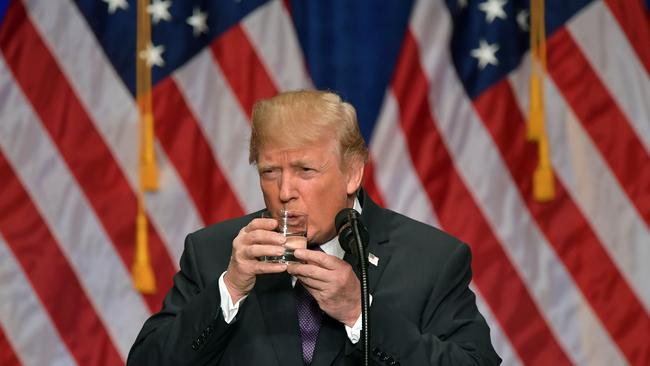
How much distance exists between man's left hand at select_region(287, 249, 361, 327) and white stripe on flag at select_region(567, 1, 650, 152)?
2.60 metres

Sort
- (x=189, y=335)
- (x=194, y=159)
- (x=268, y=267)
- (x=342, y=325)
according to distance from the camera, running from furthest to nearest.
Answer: (x=194, y=159) → (x=342, y=325) → (x=189, y=335) → (x=268, y=267)

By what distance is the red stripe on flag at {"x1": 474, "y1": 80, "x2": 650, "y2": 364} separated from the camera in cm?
467

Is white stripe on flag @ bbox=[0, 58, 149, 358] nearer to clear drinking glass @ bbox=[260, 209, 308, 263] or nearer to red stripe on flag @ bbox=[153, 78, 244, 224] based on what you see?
red stripe on flag @ bbox=[153, 78, 244, 224]

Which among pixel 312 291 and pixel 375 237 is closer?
pixel 312 291

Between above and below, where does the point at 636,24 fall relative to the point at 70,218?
below

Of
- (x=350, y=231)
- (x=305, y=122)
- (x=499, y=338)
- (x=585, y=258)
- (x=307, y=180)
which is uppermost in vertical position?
(x=305, y=122)

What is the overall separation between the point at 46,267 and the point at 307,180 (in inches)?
96.6

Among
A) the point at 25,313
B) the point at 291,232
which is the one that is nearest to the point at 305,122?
the point at 291,232

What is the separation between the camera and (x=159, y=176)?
4.77 meters

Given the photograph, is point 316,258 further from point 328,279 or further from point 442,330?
point 442,330

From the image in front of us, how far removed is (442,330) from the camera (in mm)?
2666

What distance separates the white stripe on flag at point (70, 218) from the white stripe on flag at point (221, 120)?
59 cm

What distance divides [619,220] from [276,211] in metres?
A: 2.45

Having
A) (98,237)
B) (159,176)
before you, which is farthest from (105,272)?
(159,176)
